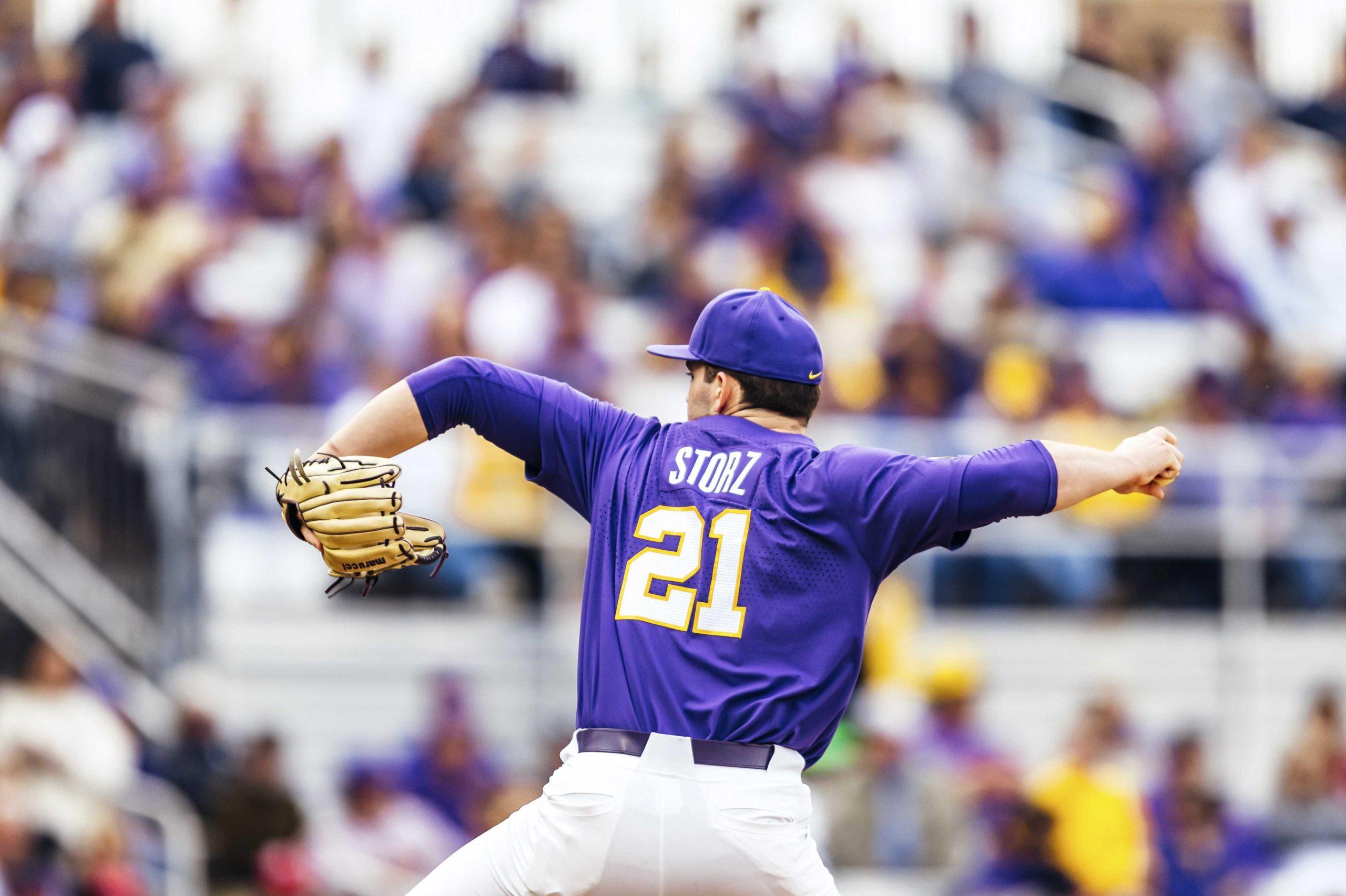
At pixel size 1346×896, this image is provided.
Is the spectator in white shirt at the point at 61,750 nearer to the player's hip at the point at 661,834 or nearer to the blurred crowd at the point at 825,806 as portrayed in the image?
the blurred crowd at the point at 825,806

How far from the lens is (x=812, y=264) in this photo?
449 inches

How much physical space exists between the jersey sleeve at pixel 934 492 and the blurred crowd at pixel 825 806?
481 centimetres

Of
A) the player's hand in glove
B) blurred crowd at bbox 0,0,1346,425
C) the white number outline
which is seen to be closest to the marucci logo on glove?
the player's hand in glove

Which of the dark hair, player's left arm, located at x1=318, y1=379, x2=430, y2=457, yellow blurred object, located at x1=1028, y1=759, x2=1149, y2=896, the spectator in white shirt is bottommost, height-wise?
yellow blurred object, located at x1=1028, y1=759, x2=1149, y2=896

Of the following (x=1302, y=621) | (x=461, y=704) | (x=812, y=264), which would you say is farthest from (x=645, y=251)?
(x=1302, y=621)

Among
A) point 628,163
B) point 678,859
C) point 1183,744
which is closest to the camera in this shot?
point 678,859

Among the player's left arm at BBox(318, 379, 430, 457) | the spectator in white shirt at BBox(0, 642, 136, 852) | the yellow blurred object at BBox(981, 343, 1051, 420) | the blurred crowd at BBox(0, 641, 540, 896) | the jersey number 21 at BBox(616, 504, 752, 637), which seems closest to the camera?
the jersey number 21 at BBox(616, 504, 752, 637)

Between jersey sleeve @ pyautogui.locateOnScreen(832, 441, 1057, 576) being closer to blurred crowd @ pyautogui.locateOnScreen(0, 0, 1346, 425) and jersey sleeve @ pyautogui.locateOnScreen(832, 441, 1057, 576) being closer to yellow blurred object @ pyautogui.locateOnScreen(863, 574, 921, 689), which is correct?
yellow blurred object @ pyautogui.locateOnScreen(863, 574, 921, 689)

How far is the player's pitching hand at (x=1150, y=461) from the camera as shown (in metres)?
3.93

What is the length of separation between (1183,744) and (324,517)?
632 centimetres

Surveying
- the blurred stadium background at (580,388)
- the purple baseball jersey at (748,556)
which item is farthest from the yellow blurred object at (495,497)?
the purple baseball jersey at (748,556)

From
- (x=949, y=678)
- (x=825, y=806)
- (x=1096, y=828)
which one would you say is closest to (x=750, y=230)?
(x=949, y=678)

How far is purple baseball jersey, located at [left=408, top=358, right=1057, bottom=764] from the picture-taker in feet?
12.6

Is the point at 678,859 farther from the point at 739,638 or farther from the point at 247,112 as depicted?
the point at 247,112
